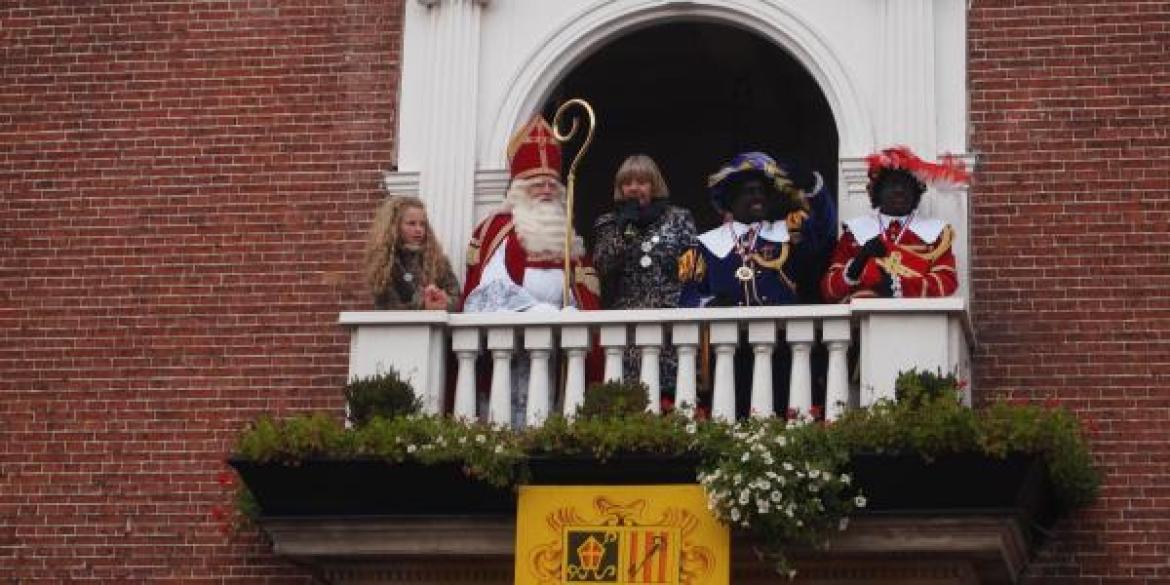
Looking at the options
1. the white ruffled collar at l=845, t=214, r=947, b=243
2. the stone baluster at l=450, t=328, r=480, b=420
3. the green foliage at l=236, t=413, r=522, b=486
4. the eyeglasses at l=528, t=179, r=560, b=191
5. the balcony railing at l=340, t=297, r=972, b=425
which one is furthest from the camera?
the eyeglasses at l=528, t=179, r=560, b=191

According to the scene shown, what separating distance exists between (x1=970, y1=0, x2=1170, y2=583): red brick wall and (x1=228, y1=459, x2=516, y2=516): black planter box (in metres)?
2.98

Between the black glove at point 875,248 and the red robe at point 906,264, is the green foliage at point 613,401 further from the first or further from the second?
the black glove at point 875,248

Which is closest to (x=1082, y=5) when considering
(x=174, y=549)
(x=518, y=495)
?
(x=518, y=495)

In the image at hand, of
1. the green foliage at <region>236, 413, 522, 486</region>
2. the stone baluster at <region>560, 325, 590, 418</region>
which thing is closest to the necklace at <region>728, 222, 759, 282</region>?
the stone baluster at <region>560, 325, 590, 418</region>

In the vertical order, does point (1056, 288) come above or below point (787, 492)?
above

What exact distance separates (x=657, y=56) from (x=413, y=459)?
6.15 m

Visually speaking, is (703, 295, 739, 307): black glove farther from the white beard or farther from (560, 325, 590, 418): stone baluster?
the white beard

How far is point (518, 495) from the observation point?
1471cm

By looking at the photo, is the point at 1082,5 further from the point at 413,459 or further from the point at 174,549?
the point at 174,549

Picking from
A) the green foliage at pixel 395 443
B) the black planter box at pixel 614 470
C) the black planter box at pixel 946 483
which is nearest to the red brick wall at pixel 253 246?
the black planter box at pixel 946 483

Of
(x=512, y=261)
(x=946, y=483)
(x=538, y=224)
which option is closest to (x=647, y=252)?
(x=538, y=224)

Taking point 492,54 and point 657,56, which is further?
point 657,56

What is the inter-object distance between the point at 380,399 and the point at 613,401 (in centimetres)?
126

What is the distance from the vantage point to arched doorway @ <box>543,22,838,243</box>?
2020 centimetres
